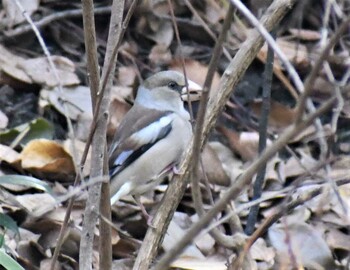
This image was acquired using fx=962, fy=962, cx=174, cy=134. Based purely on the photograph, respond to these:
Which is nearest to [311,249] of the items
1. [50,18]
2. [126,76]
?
[126,76]

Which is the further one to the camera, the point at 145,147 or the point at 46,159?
the point at 46,159

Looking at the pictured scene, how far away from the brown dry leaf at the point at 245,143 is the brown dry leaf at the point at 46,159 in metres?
1.16

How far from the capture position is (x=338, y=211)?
550 cm

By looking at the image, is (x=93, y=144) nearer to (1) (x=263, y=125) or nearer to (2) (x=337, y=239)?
(1) (x=263, y=125)

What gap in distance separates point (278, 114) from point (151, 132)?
1.47 m

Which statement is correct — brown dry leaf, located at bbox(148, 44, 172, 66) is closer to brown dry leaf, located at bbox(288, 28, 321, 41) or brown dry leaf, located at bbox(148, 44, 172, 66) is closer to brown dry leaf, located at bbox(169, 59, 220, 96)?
brown dry leaf, located at bbox(169, 59, 220, 96)

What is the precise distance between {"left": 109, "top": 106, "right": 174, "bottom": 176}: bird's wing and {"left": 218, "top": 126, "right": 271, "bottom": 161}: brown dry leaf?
0.84 metres

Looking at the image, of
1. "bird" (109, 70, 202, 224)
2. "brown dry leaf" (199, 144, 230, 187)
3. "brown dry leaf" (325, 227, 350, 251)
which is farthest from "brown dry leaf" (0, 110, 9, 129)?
"brown dry leaf" (325, 227, 350, 251)

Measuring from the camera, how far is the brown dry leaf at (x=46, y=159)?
211 inches

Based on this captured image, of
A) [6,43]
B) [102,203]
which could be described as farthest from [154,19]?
[102,203]

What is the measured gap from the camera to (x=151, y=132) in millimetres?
5281

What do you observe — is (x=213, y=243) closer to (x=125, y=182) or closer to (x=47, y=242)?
(x=125, y=182)

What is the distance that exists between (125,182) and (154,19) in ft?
6.92

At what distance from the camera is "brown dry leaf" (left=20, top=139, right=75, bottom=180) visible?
5352mm
